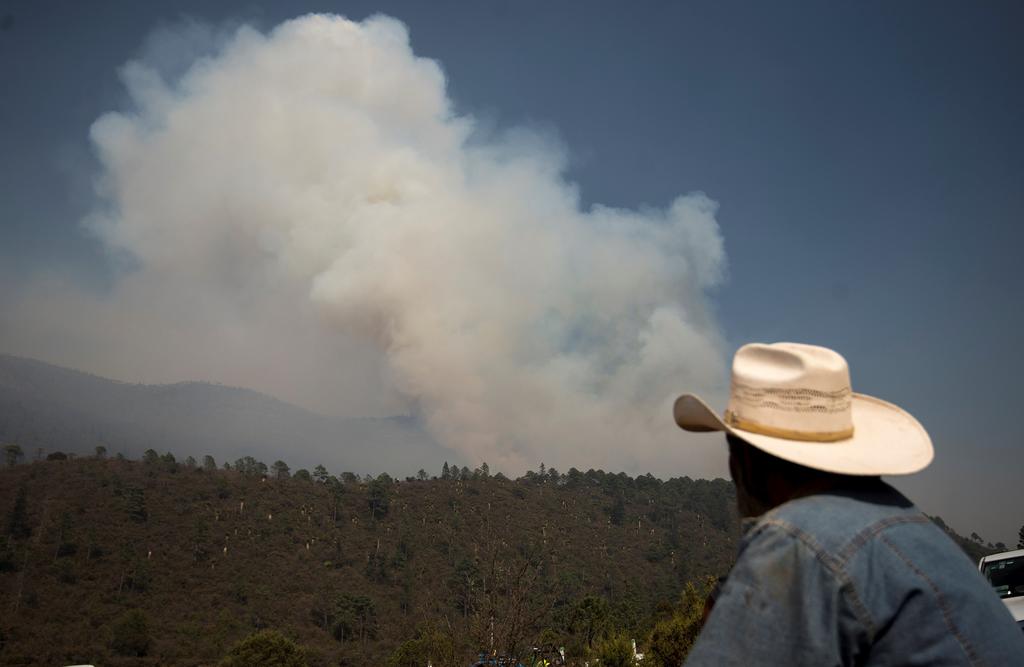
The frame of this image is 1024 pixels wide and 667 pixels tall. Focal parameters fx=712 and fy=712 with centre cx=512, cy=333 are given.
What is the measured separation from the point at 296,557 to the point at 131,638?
32997 millimetres

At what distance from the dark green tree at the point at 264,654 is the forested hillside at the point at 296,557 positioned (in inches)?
277

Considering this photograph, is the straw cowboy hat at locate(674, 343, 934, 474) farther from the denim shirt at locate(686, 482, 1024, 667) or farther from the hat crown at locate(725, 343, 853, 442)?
the denim shirt at locate(686, 482, 1024, 667)

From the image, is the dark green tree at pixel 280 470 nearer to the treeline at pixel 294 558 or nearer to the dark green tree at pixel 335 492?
the treeline at pixel 294 558

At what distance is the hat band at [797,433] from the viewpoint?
1625 mm

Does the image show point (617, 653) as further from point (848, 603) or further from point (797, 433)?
point (848, 603)

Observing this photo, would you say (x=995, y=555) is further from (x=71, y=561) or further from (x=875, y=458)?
(x=71, y=561)

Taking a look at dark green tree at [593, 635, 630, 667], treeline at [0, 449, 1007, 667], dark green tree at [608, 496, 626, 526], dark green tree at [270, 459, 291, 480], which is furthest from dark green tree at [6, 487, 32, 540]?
dark green tree at [593, 635, 630, 667]

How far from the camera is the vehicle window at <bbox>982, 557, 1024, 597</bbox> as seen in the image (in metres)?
8.05

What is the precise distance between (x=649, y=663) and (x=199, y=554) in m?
79.4

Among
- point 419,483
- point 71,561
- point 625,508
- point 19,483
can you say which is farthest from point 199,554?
point 625,508

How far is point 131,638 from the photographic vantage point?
58.3 meters

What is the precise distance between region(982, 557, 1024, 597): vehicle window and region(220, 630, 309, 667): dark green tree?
45.9m

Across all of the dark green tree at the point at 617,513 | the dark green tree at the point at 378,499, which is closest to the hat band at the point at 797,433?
the dark green tree at the point at 378,499

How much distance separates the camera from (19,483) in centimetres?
10381
